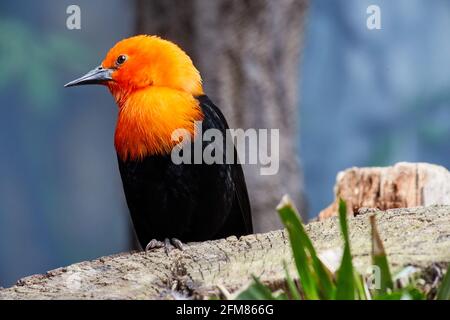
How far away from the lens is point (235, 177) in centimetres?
296

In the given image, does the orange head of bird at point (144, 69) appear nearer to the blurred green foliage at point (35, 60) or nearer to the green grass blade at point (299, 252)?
the green grass blade at point (299, 252)

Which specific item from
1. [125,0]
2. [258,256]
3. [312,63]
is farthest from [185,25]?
[258,256]

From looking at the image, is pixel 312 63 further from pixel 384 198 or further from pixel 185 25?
pixel 384 198

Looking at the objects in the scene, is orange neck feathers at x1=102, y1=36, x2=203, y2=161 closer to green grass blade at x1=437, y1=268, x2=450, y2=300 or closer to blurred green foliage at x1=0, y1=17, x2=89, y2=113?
green grass blade at x1=437, y1=268, x2=450, y2=300

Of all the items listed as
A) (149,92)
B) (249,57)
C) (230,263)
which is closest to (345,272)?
(230,263)

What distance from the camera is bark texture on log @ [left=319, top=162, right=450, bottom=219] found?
3.13 metres

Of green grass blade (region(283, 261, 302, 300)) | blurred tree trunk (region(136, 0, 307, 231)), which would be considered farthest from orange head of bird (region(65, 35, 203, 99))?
blurred tree trunk (region(136, 0, 307, 231))

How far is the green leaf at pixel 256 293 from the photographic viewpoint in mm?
1667

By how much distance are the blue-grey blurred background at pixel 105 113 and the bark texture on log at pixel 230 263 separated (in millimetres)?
3141

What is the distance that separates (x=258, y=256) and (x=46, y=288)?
0.53 metres

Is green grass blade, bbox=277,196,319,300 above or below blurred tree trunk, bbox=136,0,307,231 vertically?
below

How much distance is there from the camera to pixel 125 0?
17.3 feet

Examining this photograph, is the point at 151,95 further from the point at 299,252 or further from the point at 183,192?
the point at 299,252

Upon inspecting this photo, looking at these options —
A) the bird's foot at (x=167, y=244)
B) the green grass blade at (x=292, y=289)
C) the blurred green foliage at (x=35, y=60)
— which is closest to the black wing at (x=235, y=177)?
the bird's foot at (x=167, y=244)
